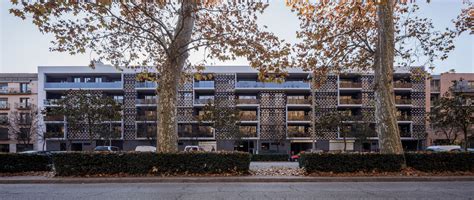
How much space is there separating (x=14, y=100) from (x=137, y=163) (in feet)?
152

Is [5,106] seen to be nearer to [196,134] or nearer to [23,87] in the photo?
[23,87]

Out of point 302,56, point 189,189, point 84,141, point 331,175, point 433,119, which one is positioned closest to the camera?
point 189,189

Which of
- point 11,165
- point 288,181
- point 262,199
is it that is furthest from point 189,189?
point 11,165

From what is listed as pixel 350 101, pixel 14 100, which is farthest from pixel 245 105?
pixel 14 100

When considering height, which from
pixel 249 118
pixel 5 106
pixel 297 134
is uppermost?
pixel 5 106

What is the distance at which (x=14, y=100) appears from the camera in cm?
4812

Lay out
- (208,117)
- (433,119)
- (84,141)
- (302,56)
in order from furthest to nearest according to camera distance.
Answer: (84,141), (208,117), (433,119), (302,56)

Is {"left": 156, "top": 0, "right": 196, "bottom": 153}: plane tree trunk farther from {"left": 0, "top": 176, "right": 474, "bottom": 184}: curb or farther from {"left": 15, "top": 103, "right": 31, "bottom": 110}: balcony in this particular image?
{"left": 15, "top": 103, "right": 31, "bottom": 110}: balcony

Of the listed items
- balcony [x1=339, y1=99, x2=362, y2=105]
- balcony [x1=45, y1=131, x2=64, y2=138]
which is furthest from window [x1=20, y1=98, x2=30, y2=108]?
balcony [x1=339, y1=99, x2=362, y2=105]

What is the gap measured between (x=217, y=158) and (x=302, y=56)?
256 inches

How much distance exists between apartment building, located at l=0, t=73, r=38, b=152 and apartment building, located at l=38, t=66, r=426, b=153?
217 inches

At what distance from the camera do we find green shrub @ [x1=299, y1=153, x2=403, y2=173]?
41.2ft

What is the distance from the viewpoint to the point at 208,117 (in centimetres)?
3494

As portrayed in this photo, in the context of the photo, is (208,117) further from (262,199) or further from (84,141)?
(262,199)
